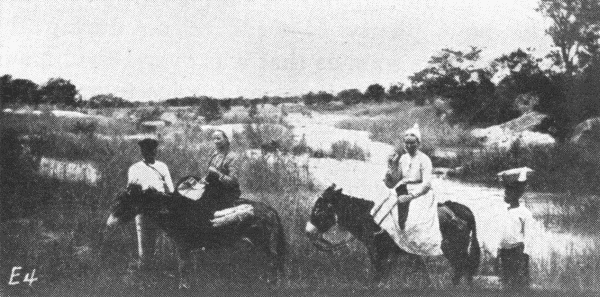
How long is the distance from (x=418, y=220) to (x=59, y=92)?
15.3ft

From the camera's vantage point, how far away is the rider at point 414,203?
24.4 ft

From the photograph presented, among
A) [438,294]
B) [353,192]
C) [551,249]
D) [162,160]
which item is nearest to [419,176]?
[353,192]

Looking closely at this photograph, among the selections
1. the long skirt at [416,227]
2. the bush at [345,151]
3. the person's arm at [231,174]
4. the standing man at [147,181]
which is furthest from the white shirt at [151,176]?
the long skirt at [416,227]

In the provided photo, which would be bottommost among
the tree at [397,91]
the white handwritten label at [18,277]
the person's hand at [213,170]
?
the white handwritten label at [18,277]

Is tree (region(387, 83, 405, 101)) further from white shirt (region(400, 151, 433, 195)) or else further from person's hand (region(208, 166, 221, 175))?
person's hand (region(208, 166, 221, 175))

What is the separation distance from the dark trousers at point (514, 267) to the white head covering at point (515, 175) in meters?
0.77

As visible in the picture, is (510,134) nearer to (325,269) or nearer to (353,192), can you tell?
(353,192)

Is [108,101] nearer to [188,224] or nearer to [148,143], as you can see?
[148,143]

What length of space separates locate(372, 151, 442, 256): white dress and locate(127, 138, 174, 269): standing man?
97.8 inches

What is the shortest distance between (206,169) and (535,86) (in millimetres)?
4201

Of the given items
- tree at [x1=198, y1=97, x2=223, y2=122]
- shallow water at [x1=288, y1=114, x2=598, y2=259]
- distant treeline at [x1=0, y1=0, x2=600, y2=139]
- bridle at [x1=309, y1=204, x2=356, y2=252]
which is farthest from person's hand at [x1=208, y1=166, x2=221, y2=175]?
bridle at [x1=309, y1=204, x2=356, y2=252]

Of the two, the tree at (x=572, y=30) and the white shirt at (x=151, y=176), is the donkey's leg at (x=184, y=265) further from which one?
the tree at (x=572, y=30)

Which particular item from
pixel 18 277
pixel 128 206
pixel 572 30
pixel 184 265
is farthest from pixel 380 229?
pixel 18 277

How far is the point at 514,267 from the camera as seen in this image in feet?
25.3
